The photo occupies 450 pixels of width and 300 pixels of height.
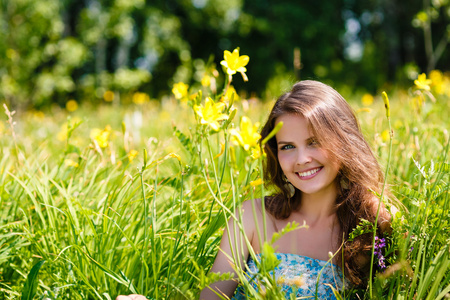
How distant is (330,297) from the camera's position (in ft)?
5.10

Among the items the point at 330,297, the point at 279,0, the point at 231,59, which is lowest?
the point at 330,297

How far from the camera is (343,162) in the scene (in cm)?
156

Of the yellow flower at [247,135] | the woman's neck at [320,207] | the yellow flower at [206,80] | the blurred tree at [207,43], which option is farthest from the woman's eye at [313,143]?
the blurred tree at [207,43]

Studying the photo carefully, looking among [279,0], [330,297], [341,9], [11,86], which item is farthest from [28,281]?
[341,9]

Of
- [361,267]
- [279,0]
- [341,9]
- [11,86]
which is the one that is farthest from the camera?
[341,9]

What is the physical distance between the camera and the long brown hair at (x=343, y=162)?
1.52 meters

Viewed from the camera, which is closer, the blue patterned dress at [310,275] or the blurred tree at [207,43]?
the blue patterned dress at [310,275]

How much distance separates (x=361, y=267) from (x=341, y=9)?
12.3 m

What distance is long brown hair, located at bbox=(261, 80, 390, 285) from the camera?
152 centimetres

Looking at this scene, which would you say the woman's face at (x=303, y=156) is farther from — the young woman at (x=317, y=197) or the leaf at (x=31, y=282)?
the leaf at (x=31, y=282)

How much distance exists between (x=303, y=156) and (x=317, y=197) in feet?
0.83

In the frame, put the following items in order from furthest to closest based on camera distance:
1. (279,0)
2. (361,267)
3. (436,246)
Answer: (279,0)
(361,267)
(436,246)

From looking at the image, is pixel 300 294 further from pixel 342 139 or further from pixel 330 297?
pixel 342 139

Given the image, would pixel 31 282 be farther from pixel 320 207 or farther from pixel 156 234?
pixel 320 207
